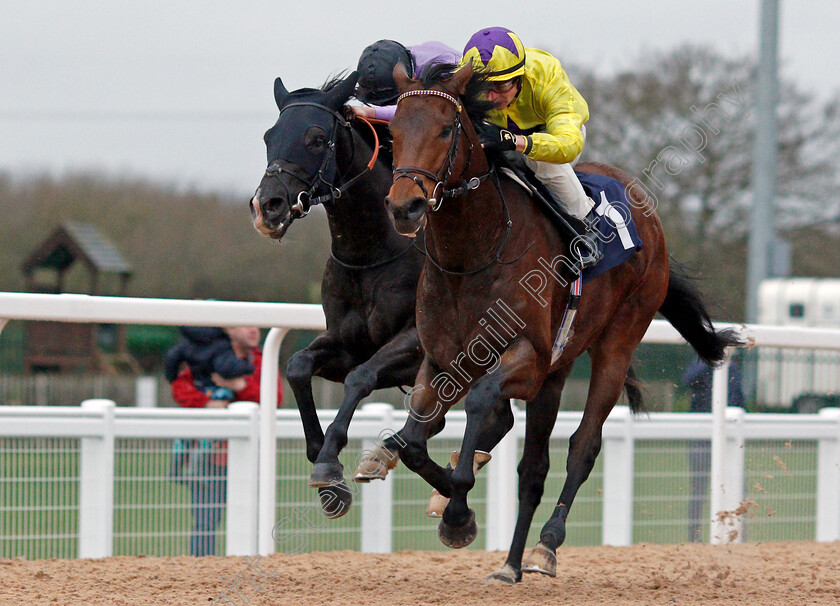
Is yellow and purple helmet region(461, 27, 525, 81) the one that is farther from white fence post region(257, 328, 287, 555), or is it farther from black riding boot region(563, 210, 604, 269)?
white fence post region(257, 328, 287, 555)

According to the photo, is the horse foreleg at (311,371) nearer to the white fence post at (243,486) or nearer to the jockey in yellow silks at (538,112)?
the white fence post at (243,486)

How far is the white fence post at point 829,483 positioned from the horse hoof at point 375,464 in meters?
3.51

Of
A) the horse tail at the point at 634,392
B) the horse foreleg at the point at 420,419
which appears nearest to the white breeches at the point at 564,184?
the horse foreleg at the point at 420,419

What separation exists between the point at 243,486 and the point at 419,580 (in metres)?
1.16

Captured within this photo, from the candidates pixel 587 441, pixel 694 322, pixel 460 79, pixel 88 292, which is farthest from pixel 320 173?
pixel 88 292

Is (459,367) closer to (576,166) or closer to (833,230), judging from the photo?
(576,166)

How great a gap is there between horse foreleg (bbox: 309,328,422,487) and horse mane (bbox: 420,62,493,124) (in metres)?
0.89

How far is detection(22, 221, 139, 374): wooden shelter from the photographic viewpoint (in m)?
18.2

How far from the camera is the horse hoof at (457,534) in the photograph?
383 centimetres

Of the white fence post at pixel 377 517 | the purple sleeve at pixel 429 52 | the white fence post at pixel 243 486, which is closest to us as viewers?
the purple sleeve at pixel 429 52

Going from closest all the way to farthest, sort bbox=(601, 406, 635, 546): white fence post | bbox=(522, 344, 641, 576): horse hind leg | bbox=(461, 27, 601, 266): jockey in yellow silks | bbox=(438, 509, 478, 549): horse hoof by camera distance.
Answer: bbox=(438, 509, 478, 549): horse hoof, bbox=(461, 27, 601, 266): jockey in yellow silks, bbox=(522, 344, 641, 576): horse hind leg, bbox=(601, 406, 635, 546): white fence post

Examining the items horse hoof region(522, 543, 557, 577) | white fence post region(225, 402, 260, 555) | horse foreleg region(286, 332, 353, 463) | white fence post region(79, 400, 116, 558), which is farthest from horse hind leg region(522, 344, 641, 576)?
white fence post region(79, 400, 116, 558)

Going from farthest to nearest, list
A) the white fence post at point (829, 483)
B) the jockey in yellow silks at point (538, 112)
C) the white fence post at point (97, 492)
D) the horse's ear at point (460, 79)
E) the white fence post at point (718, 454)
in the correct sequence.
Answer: the white fence post at point (829, 483) < the white fence post at point (718, 454) < the white fence post at point (97, 492) < the jockey in yellow silks at point (538, 112) < the horse's ear at point (460, 79)

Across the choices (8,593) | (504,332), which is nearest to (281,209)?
(504,332)
